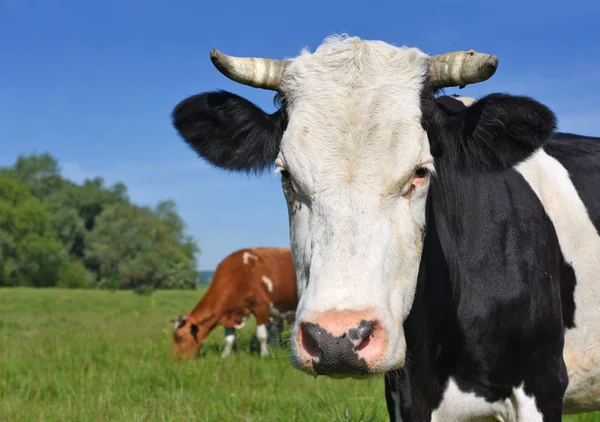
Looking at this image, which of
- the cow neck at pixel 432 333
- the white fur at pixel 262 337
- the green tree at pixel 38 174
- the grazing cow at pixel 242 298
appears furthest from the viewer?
the green tree at pixel 38 174

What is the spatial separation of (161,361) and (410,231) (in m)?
7.50

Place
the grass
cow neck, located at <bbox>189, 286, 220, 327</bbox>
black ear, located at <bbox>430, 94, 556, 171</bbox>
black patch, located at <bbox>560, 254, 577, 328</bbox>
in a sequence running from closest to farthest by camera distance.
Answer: black ear, located at <bbox>430, 94, 556, 171</bbox>
black patch, located at <bbox>560, 254, 577, 328</bbox>
the grass
cow neck, located at <bbox>189, 286, 220, 327</bbox>

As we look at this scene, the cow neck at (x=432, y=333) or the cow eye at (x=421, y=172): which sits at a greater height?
the cow eye at (x=421, y=172)

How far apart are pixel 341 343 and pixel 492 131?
1.79 meters

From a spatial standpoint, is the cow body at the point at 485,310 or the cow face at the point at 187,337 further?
the cow face at the point at 187,337

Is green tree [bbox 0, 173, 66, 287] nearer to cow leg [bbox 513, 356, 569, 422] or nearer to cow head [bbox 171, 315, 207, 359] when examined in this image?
cow head [bbox 171, 315, 207, 359]

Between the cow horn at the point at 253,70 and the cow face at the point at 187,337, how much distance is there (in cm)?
835

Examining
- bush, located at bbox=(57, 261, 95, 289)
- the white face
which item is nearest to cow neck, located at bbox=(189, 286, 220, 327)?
the white face

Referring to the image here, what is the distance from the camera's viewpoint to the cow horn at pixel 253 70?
3.49m

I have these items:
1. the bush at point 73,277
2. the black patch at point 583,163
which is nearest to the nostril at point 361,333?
the black patch at point 583,163

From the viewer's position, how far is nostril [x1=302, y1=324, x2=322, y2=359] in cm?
246

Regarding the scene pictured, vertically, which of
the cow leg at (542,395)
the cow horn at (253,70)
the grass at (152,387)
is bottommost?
the grass at (152,387)

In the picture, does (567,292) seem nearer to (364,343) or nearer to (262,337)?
(364,343)

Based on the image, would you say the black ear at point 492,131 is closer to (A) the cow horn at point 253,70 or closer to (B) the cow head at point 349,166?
(B) the cow head at point 349,166
